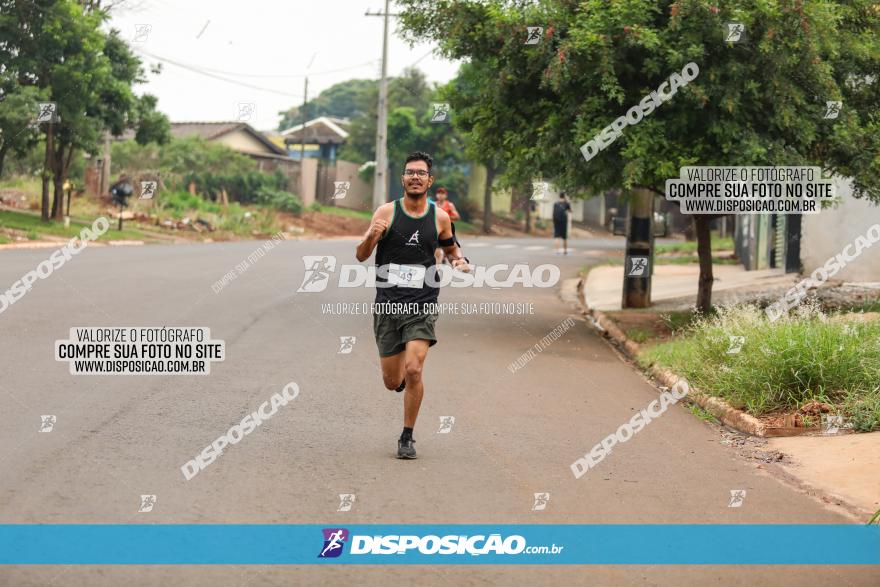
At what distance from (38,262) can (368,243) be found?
14878 millimetres

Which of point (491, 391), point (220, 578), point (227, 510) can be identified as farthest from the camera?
point (491, 391)

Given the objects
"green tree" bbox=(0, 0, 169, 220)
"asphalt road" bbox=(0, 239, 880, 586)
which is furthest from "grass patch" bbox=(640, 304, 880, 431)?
"green tree" bbox=(0, 0, 169, 220)

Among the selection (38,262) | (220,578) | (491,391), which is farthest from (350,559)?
(38,262)

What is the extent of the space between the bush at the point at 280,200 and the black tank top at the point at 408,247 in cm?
4180

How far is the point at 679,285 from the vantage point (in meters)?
22.2

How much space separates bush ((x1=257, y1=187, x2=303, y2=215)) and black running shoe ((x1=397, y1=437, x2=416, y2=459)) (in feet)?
138

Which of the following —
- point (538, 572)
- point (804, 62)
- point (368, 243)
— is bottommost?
point (538, 572)

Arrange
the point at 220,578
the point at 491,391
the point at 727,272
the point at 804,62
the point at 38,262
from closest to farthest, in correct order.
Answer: the point at 220,578 < the point at 491,391 < the point at 804,62 < the point at 38,262 < the point at 727,272

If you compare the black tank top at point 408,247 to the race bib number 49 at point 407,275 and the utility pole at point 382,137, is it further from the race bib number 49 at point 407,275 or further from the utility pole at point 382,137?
the utility pole at point 382,137

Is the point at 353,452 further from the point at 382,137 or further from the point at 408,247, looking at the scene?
the point at 382,137

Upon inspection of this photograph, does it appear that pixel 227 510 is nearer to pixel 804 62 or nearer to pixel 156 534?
pixel 156 534

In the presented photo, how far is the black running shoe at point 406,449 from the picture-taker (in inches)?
302

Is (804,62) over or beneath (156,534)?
over

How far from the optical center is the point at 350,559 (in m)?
5.54
